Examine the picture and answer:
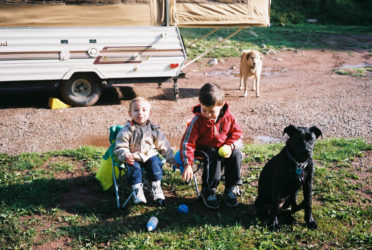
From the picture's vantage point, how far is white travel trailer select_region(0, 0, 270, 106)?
735 cm

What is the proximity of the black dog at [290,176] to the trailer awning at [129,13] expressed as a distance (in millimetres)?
4888

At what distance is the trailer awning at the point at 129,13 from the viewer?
7246mm

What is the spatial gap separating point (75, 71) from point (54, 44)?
2.24ft

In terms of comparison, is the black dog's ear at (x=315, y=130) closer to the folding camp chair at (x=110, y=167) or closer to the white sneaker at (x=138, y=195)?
the white sneaker at (x=138, y=195)

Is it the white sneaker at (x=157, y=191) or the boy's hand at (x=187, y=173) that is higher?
the boy's hand at (x=187, y=173)

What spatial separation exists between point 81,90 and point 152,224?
5.21 m

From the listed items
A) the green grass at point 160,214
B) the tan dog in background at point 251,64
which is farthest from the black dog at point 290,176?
the tan dog in background at point 251,64

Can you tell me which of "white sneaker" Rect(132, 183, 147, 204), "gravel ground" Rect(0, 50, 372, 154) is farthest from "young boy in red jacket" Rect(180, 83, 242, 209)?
"gravel ground" Rect(0, 50, 372, 154)

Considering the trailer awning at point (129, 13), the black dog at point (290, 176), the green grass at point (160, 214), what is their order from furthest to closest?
the trailer awning at point (129, 13), the green grass at point (160, 214), the black dog at point (290, 176)

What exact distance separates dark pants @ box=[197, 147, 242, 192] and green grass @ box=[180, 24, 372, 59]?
9110 millimetres

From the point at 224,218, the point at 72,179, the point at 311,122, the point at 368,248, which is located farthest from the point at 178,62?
the point at 368,248

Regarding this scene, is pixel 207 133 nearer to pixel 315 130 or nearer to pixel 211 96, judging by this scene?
pixel 211 96

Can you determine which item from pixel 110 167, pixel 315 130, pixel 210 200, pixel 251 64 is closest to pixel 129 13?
pixel 251 64

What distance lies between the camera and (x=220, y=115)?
4.14 m
